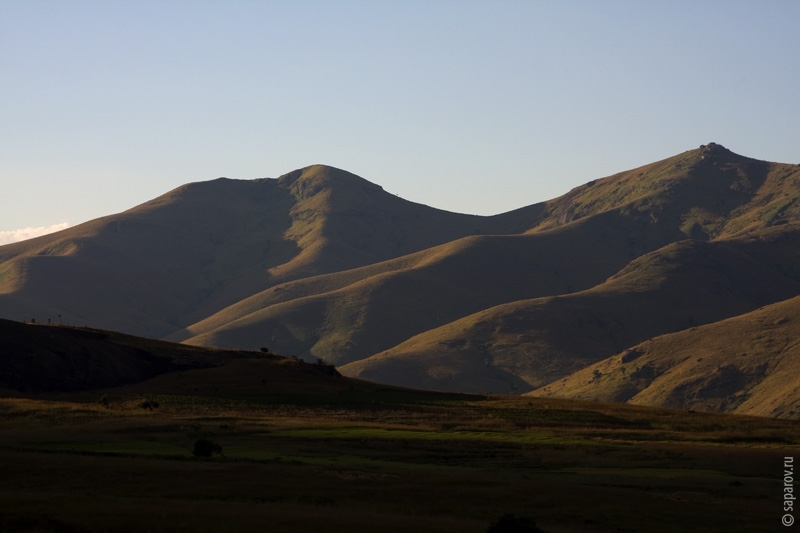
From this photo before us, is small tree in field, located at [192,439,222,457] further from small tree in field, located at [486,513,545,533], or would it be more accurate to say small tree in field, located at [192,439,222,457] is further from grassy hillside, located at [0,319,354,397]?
grassy hillside, located at [0,319,354,397]

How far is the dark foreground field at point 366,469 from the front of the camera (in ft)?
109

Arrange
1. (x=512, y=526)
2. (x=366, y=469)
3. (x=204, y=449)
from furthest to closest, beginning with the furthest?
(x=204, y=449) < (x=366, y=469) < (x=512, y=526)

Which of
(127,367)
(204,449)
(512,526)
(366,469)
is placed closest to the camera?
(512,526)

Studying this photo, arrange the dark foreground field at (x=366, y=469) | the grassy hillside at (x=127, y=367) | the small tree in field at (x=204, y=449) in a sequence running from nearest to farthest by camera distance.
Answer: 1. the dark foreground field at (x=366, y=469)
2. the small tree in field at (x=204, y=449)
3. the grassy hillside at (x=127, y=367)

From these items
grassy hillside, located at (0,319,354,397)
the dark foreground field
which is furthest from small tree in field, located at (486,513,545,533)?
grassy hillside, located at (0,319,354,397)

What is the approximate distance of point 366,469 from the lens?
47000 mm

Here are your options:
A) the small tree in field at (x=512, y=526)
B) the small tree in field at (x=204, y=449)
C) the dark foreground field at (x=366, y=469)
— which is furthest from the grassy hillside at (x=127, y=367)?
the small tree in field at (x=512, y=526)

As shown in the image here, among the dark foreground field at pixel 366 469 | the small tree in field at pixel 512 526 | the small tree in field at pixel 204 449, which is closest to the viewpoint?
the small tree in field at pixel 512 526

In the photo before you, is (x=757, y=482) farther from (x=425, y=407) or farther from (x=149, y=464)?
(x=425, y=407)

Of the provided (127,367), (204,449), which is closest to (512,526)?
(204,449)

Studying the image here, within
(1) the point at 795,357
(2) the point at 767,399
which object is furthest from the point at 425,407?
(1) the point at 795,357

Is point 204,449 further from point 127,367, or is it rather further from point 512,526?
point 127,367

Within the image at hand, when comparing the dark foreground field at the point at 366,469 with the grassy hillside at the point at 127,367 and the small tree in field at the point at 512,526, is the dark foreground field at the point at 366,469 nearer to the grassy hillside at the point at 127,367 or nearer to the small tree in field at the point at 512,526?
the small tree in field at the point at 512,526

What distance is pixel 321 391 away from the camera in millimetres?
94062
